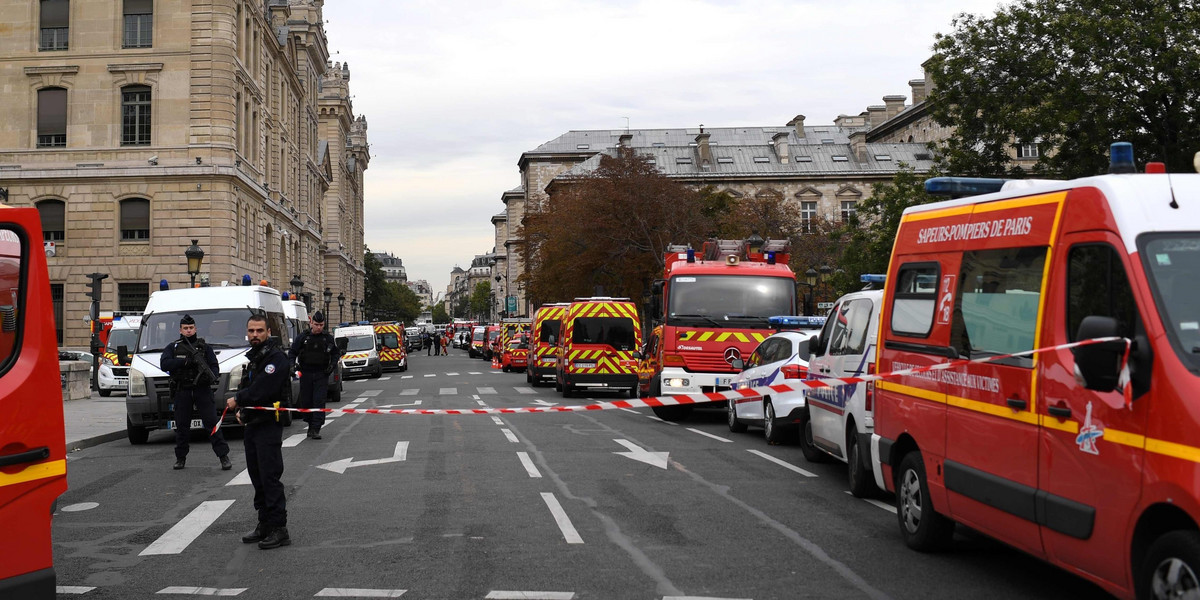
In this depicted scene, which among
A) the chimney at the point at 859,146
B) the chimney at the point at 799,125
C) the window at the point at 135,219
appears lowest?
the window at the point at 135,219

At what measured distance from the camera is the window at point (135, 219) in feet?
161

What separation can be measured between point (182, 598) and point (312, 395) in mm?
11113

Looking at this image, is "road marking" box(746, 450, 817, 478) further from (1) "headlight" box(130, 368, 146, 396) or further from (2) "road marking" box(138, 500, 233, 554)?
(1) "headlight" box(130, 368, 146, 396)

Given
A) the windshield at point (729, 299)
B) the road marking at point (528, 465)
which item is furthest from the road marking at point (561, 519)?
the windshield at point (729, 299)

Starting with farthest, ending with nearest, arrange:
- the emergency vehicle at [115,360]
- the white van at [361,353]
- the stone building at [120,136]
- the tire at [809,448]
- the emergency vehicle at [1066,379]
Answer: the stone building at [120,136] < the white van at [361,353] < the emergency vehicle at [115,360] < the tire at [809,448] < the emergency vehicle at [1066,379]

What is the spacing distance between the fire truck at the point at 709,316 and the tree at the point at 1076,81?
9505 mm

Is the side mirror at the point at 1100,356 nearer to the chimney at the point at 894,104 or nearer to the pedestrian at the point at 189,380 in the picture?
the pedestrian at the point at 189,380

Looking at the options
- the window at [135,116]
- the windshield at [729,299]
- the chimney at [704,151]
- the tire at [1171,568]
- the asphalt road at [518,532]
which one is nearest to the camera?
the tire at [1171,568]

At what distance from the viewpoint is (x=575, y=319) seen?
96.7 feet

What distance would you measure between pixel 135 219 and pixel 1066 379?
160 feet

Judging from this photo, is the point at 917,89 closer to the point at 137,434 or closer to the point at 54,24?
the point at 54,24

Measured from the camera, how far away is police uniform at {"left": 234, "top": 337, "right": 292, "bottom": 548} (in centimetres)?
862

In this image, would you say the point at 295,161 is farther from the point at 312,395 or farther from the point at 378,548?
the point at 378,548

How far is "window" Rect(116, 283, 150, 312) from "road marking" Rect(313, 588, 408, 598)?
45.3 m
